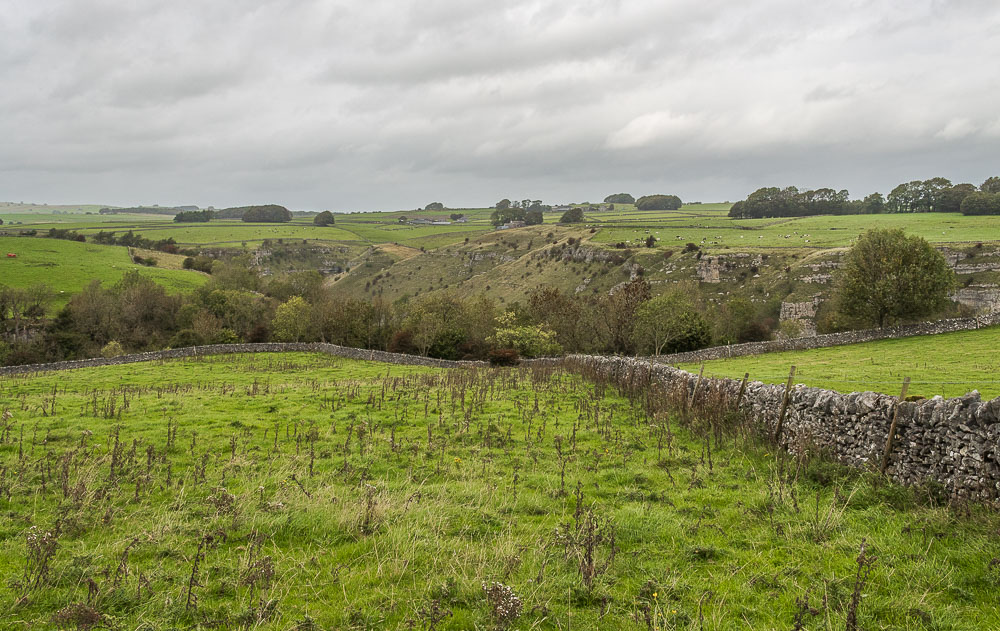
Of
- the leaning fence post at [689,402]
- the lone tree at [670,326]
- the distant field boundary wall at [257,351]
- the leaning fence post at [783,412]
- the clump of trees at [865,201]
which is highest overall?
the clump of trees at [865,201]

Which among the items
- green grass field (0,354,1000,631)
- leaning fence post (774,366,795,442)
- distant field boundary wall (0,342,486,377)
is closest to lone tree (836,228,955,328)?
distant field boundary wall (0,342,486,377)

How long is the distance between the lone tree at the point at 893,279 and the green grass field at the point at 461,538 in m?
40.6

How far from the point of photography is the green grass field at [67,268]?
254 ft

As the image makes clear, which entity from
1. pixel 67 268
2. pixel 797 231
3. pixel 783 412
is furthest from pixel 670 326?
pixel 797 231

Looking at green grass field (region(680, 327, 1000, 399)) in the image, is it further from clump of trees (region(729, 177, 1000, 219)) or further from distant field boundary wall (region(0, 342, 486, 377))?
clump of trees (region(729, 177, 1000, 219))

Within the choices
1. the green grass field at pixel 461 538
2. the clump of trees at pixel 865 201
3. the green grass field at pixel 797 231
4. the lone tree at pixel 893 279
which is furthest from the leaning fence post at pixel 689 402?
the clump of trees at pixel 865 201

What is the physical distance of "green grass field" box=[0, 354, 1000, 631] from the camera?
219 inches

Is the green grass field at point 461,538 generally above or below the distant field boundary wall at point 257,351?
above

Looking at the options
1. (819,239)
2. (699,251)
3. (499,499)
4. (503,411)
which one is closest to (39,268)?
(503,411)

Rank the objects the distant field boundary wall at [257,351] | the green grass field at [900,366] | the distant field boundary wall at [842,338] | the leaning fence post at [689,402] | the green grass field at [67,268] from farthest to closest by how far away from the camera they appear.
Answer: the green grass field at [67,268] < the distant field boundary wall at [257,351] < the distant field boundary wall at [842,338] < the green grass field at [900,366] < the leaning fence post at [689,402]

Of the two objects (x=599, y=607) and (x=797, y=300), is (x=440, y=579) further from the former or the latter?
(x=797, y=300)

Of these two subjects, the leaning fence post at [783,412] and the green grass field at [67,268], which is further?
the green grass field at [67,268]

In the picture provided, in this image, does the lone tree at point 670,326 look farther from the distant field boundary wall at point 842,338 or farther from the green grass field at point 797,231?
the green grass field at point 797,231

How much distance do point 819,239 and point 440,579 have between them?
127 meters
